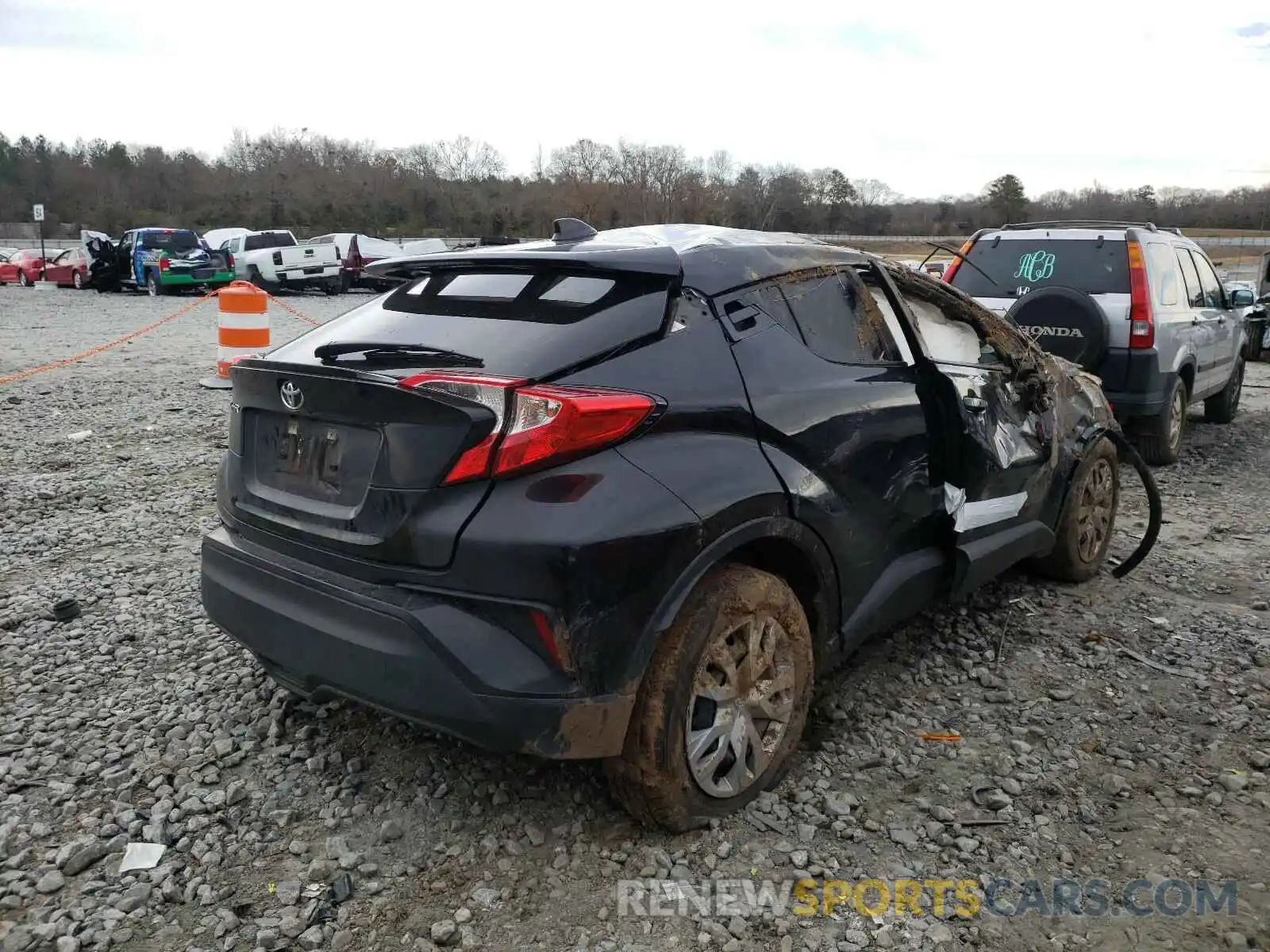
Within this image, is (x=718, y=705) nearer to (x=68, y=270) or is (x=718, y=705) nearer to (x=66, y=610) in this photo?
(x=66, y=610)

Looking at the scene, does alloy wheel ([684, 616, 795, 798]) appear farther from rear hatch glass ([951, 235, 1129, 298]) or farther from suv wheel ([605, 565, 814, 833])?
rear hatch glass ([951, 235, 1129, 298])

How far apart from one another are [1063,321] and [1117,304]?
A: 0.63 m

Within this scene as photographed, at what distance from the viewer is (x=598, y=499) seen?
93.8 inches

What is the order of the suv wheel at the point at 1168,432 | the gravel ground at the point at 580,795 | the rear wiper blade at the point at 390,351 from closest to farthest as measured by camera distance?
the gravel ground at the point at 580,795 < the rear wiper blade at the point at 390,351 < the suv wheel at the point at 1168,432

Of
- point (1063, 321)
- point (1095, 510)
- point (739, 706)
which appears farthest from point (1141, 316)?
point (739, 706)

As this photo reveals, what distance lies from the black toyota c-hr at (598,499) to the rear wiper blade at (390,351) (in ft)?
0.04

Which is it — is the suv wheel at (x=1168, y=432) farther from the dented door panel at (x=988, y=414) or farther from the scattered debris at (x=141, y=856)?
the scattered debris at (x=141, y=856)

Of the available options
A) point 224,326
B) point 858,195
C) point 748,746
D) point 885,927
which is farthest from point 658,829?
point 858,195

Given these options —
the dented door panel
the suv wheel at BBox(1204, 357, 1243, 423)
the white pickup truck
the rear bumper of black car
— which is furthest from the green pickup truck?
the rear bumper of black car

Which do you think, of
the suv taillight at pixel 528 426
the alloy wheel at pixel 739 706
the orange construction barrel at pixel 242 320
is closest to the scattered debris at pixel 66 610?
the suv taillight at pixel 528 426

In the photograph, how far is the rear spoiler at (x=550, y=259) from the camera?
111 inches

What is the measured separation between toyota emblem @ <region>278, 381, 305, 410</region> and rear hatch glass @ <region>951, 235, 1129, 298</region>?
5.86m

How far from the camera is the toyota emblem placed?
9.04 feet

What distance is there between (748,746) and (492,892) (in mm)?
835
